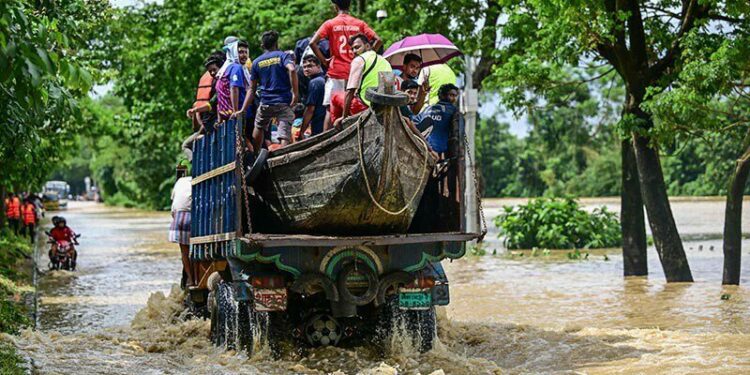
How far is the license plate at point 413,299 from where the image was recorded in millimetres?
9094

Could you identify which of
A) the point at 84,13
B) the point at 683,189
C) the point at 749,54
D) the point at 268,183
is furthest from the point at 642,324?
the point at 683,189

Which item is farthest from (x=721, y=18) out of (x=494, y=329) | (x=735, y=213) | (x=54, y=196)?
(x=54, y=196)

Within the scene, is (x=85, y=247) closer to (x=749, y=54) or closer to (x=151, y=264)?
(x=151, y=264)

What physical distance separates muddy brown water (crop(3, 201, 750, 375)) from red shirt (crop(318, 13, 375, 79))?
2.66m

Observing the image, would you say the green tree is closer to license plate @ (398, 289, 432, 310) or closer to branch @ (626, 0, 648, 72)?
license plate @ (398, 289, 432, 310)

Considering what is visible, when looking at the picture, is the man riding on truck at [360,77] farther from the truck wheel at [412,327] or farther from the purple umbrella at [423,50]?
the purple umbrella at [423,50]

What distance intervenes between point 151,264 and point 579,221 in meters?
10.2

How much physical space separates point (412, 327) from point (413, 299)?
0.46m

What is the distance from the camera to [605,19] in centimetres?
1441

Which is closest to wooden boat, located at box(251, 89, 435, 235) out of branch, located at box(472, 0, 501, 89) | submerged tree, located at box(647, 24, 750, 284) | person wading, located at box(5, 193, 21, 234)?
submerged tree, located at box(647, 24, 750, 284)

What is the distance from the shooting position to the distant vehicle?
70.4 metres

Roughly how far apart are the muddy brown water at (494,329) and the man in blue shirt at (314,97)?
2.13 m

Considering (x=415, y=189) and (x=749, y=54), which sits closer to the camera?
(x=415, y=189)

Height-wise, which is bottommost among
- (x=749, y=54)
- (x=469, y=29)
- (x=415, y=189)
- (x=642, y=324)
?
(x=642, y=324)
